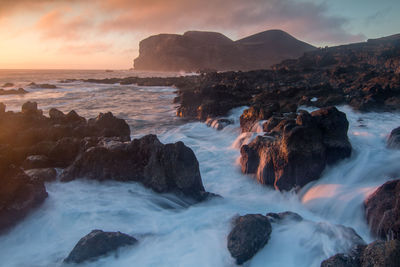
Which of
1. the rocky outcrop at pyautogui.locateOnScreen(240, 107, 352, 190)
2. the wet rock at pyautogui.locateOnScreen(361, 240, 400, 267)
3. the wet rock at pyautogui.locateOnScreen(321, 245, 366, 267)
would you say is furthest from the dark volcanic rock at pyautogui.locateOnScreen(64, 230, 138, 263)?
the rocky outcrop at pyautogui.locateOnScreen(240, 107, 352, 190)

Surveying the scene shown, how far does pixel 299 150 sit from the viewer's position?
20.6ft

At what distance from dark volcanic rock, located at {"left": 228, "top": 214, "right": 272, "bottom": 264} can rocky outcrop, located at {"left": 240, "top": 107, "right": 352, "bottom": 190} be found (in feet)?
7.18

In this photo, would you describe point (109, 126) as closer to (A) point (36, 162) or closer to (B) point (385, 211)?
(A) point (36, 162)

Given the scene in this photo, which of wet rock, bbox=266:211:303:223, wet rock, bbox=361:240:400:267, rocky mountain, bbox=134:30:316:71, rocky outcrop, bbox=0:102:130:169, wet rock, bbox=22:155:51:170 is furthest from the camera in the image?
rocky mountain, bbox=134:30:316:71

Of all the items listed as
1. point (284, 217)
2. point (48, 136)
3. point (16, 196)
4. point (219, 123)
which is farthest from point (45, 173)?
point (219, 123)

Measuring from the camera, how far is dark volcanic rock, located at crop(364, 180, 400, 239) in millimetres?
4242

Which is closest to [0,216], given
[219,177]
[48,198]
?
[48,198]

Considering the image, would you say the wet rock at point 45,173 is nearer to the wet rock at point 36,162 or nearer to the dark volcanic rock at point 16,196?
the wet rock at point 36,162

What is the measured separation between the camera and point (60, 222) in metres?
5.21

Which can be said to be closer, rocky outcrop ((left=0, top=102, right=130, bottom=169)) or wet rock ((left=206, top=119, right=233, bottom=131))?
rocky outcrop ((left=0, top=102, right=130, bottom=169))

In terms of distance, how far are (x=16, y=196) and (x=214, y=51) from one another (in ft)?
374

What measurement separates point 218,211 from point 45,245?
11.2 ft

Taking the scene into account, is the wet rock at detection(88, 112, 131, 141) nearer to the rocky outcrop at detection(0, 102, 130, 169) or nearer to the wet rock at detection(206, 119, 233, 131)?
the rocky outcrop at detection(0, 102, 130, 169)

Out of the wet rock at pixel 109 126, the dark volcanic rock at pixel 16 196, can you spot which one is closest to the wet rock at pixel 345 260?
the dark volcanic rock at pixel 16 196
